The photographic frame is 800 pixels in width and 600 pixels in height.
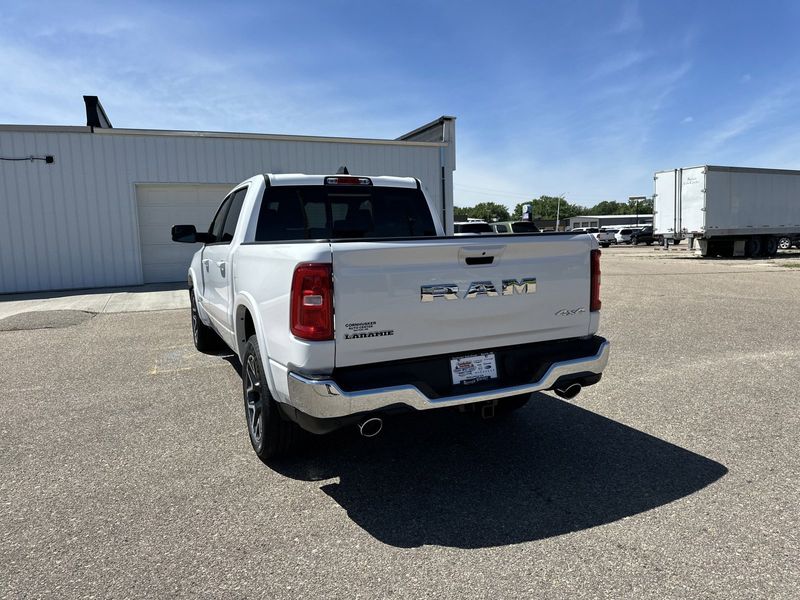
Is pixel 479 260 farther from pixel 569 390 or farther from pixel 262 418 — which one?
pixel 262 418

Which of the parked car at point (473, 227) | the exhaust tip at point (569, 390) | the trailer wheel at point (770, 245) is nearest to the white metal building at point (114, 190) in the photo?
the parked car at point (473, 227)

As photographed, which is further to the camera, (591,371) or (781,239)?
(781,239)

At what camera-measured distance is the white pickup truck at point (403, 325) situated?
2.88 m

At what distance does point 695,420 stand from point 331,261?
129 inches

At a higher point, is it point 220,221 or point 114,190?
point 114,190

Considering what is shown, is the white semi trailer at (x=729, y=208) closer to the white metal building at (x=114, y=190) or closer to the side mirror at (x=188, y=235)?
the white metal building at (x=114, y=190)

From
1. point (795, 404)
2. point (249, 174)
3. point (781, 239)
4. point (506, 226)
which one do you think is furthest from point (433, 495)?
point (781, 239)

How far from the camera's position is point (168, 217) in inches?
602

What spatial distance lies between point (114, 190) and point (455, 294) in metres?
14.0

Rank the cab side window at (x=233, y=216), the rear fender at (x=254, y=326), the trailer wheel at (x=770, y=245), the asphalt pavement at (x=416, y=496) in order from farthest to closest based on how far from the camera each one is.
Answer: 1. the trailer wheel at (x=770, y=245)
2. the cab side window at (x=233, y=216)
3. the rear fender at (x=254, y=326)
4. the asphalt pavement at (x=416, y=496)

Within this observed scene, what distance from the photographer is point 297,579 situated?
248 centimetres

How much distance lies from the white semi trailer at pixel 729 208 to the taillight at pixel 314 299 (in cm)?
2493

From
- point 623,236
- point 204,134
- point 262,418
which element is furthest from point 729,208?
point 262,418

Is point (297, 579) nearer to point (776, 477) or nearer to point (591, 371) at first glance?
point (591, 371)
